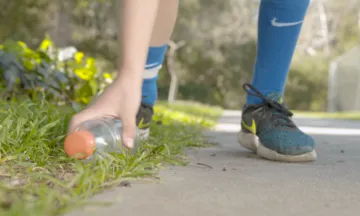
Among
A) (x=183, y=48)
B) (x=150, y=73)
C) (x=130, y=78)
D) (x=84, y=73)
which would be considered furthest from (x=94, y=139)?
(x=183, y=48)

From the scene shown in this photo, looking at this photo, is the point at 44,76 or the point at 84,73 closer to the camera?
the point at 44,76

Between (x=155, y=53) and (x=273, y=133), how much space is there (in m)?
0.55

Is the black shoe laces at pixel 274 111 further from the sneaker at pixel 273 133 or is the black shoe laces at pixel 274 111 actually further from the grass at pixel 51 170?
the grass at pixel 51 170

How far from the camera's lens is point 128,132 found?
1.23 metres

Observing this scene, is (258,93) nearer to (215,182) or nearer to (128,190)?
(215,182)

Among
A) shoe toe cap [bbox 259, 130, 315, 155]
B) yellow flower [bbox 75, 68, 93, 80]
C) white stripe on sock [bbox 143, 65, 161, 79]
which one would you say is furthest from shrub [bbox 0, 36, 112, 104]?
shoe toe cap [bbox 259, 130, 315, 155]

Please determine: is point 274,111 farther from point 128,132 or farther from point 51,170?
point 51,170

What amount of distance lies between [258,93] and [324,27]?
2861 centimetres

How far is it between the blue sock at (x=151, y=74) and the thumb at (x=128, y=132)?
0.65 meters

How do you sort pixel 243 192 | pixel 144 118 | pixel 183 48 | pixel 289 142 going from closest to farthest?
pixel 243 192 < pixel 289 142 < pixel 144 118 < pixel 183 48

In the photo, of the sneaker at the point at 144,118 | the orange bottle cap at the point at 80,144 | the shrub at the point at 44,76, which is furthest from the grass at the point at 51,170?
the shrub at the point at 44,76

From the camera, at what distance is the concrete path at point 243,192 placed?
0.92 m

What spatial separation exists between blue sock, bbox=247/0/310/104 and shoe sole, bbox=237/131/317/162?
0.14 m

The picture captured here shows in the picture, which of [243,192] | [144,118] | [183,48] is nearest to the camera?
[243,192]
